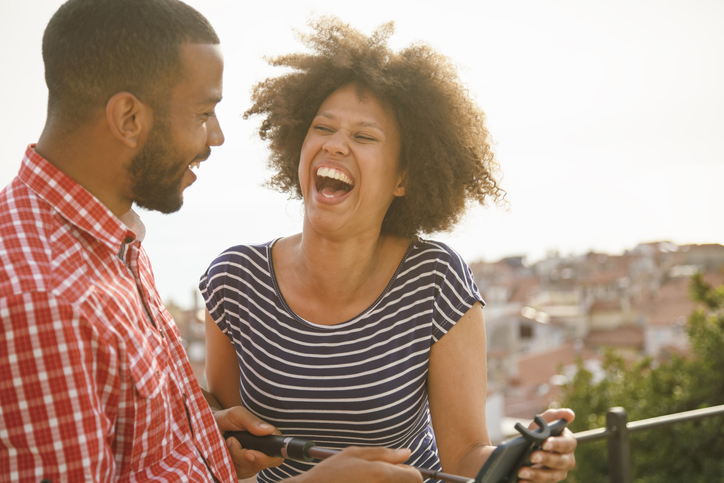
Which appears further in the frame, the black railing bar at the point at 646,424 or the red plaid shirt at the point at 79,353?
the black railing bar at the point at 646,424

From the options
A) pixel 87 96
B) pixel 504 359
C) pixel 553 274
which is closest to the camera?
pixel 87 96

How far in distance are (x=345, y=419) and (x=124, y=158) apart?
106 centimetres

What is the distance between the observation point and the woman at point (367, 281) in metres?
2.02

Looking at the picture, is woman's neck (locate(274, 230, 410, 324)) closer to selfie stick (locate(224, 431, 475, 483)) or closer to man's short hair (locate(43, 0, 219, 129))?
selfie stick (locate(224, 431, 475, 483))

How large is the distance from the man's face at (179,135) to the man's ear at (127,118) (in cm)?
2

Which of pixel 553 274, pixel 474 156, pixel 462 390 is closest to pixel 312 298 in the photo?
pixel 462 390

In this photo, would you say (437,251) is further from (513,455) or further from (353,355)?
(513,455)

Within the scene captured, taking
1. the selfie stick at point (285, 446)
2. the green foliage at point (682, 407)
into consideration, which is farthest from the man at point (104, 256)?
the green foliage at point (682, 407)

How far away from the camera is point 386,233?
2.38m

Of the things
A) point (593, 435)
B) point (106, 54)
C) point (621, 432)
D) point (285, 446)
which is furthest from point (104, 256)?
point (621, 432)

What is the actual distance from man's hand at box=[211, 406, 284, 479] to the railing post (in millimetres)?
1516

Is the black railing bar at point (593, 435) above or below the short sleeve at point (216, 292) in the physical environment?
below

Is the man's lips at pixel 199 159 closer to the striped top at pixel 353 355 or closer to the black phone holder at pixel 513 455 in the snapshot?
the striped top at pixel 353 355

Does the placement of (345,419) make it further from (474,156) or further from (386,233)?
(474,156)
